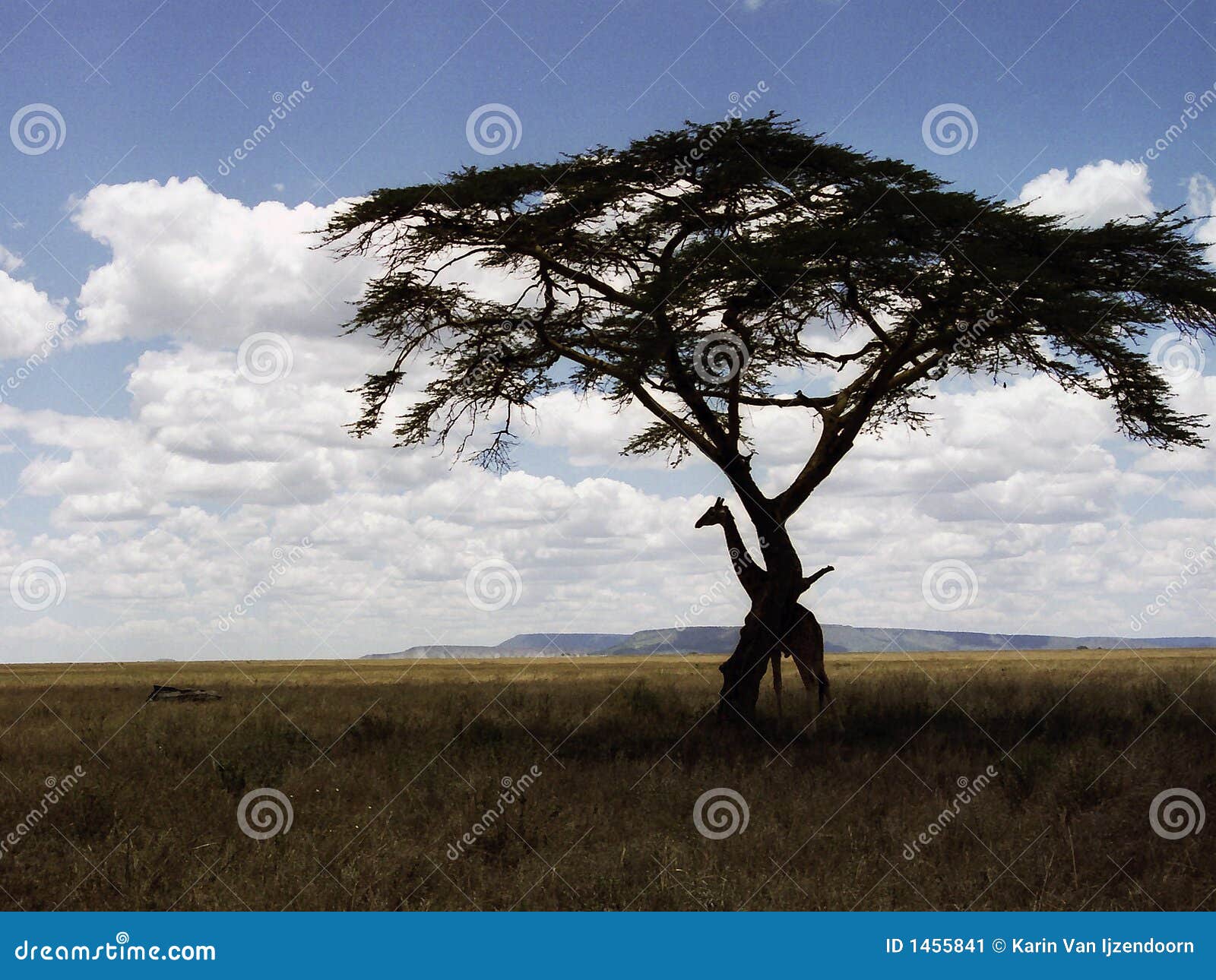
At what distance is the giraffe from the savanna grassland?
65 cm

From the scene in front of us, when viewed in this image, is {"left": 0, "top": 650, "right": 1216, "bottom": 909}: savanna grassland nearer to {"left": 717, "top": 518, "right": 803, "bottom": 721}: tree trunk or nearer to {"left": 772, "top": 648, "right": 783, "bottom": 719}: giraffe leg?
{"left": 772, "top": 648, "right": 783, "bottom": 719}: giraffe leg

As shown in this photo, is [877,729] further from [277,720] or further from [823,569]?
[277,720]

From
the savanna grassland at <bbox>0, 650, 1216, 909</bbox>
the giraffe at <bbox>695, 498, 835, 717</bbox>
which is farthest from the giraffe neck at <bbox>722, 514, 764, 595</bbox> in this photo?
the savanna grassland at <bbox>0, 650, 1216, 909</bbox>

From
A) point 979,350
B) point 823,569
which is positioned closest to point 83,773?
point 823,569

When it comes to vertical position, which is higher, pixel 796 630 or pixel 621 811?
pixel 796 630

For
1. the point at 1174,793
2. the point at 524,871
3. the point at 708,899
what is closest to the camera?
the point at 708,899

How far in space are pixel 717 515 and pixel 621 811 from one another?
8591 millimetres

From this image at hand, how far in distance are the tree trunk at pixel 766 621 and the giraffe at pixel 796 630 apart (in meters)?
0.14

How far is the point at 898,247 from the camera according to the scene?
16.0 m

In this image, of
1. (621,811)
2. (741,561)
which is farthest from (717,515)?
(621,811)

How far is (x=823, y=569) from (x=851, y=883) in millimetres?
10424

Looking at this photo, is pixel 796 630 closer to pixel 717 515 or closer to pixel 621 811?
pixel 717 515

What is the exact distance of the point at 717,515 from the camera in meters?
18.3

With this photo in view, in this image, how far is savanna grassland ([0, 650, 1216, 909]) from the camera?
7895 millimetres
